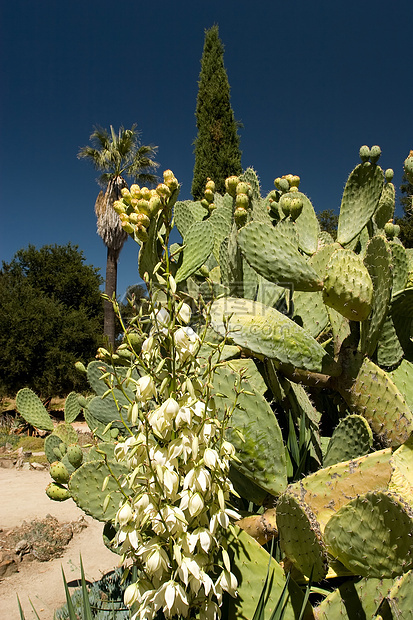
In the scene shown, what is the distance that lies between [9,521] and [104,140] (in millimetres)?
10395

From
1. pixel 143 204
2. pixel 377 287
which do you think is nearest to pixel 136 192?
pixel 143 204

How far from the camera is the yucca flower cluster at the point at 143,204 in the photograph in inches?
48.9

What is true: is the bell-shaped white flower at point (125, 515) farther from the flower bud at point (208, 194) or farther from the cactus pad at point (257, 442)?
the flower bud at point (208, 194)

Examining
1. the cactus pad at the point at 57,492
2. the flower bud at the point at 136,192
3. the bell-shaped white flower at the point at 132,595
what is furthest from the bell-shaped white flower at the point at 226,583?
the flower bud at the point at 136,192

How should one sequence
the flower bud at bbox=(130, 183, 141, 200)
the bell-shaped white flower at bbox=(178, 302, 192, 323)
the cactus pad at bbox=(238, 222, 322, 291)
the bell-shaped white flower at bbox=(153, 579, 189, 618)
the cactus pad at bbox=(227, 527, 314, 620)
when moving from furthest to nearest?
1. the flower bud at bbox=(130, 183, 141, 200)
2. the cactus pad at bbox=(238, 222, 322, 291)
3. the cactus pad at bbox=(227, 527, 314, 620)
4. the bell-shaped white flower at bbox=(178, 302, 192, 323)
5. the bell-shaped white flower at bbox=(153, 579, 189, 618)

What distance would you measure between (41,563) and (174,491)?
154 inches

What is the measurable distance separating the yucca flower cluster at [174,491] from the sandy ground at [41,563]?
133cm

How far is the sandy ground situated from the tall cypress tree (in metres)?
7.62

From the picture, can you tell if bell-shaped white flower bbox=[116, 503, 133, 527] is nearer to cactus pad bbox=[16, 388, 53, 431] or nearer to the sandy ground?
the sandy ground

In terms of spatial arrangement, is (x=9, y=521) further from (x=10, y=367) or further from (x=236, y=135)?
(x=236, y=135)

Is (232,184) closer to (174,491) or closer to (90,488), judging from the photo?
(174,491)

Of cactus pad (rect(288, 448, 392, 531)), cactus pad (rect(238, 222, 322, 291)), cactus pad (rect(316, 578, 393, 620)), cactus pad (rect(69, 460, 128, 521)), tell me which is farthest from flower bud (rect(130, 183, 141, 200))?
cactus pad (rect(316, 578, 393, 620))

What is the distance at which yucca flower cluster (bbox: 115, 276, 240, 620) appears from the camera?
69 centimetres

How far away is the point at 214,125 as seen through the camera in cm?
1148
